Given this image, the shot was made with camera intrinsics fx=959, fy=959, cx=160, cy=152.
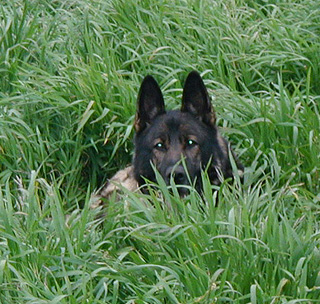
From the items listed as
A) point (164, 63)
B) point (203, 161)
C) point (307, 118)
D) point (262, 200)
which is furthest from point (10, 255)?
point (164, 63)

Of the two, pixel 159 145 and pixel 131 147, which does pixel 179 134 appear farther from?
pixel 131 147

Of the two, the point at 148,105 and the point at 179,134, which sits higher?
the point at 148,105

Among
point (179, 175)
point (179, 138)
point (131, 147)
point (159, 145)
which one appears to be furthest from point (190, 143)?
point (131, 147)

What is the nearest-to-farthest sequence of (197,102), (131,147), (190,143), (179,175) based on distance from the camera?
(179,175), (190,143), (197,102), (131,147)

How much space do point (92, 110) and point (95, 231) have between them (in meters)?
1.75

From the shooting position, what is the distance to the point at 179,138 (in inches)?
242

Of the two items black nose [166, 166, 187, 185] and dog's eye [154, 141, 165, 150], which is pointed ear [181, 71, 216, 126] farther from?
black nose [166, 166, 187, 185]

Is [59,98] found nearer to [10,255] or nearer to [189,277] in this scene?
[10,255]

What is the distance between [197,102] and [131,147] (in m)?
0.69

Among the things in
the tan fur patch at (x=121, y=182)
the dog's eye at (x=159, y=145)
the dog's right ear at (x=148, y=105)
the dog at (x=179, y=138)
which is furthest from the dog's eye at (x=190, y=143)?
the tan fur patch at (x=121, y=182)

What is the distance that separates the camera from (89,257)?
4.71 meters

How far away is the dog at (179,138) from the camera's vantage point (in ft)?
19.9

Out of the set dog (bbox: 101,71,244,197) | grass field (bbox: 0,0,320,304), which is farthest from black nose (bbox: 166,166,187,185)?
grass field (bbox: 0,0,320,304)

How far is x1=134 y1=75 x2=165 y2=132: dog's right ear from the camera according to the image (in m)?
6.25
